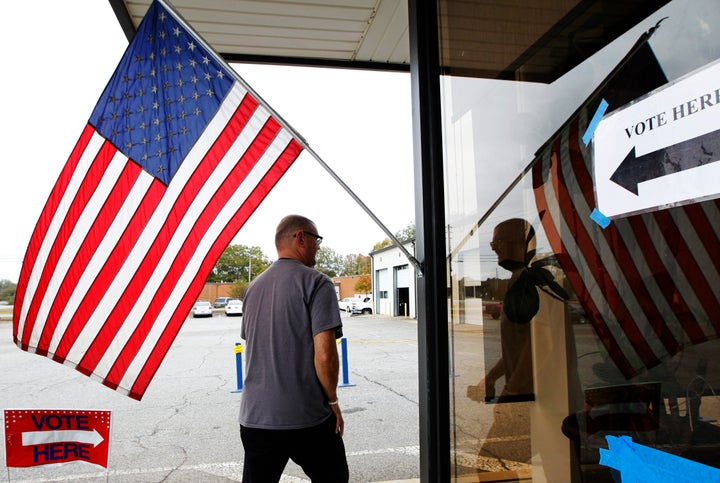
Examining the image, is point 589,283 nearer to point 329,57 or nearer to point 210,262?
point 210,262

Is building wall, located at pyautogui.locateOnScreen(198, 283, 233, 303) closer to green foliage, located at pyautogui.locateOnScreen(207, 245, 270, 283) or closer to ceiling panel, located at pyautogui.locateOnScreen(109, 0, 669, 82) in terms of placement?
green foliage, located at pyautogui.locateOnScreen(207, 245, 270, 283)

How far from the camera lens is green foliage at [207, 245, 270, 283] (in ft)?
280

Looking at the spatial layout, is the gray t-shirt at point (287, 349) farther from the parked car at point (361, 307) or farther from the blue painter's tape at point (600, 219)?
the parked car at point (361, 307)

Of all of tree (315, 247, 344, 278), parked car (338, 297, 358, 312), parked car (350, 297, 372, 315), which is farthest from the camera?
tree (315, 247, 344, 278)

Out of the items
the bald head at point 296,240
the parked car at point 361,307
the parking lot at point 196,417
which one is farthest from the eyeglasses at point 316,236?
the parked car at point 361,307

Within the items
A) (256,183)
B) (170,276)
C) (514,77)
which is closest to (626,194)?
(514,77)

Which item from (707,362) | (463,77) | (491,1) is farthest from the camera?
(463,77)

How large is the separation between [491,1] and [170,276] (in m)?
2.24

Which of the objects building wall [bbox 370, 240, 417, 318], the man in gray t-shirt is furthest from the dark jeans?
building wall [bbox 370, 240, 417, 318]

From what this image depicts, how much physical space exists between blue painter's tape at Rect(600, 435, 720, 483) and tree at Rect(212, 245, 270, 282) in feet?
A: 280

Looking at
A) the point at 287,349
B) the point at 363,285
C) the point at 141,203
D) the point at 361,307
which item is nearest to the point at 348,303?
the point at 361,307

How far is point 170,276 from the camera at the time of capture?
9.91 ft

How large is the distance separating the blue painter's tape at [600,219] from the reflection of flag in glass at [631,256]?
0.01 m

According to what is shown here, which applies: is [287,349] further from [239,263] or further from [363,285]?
[239,263]
